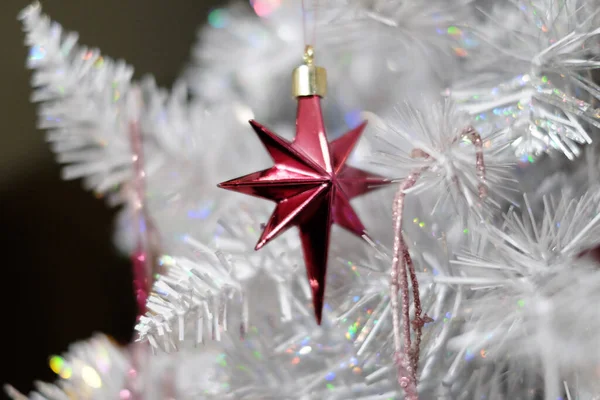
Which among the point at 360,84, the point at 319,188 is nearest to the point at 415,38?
the point at 360,84

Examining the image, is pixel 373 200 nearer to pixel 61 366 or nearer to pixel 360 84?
pixel 360 84

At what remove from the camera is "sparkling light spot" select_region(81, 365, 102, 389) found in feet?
1.45

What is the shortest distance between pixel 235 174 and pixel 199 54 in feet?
0.54

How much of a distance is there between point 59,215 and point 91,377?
0.33 meters

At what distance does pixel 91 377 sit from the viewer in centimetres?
45

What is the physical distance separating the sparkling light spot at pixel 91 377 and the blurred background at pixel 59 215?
28 cm

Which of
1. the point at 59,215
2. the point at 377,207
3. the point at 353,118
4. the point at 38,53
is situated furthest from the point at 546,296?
the point at 59,215

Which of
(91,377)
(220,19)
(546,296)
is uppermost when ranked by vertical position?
(220,19)

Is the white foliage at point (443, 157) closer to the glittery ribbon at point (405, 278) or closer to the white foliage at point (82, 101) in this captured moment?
the glittery ribbon at point (405, 278)

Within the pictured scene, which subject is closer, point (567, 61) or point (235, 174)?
point (567, 61)

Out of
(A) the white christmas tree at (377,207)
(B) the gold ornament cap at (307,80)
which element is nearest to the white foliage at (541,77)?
(A) the white christmas tree at (377,207)

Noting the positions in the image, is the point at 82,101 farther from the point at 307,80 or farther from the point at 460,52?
the point at 460,52

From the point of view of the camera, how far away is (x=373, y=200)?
43 centimetres

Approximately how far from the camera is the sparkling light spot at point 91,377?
443 mm
